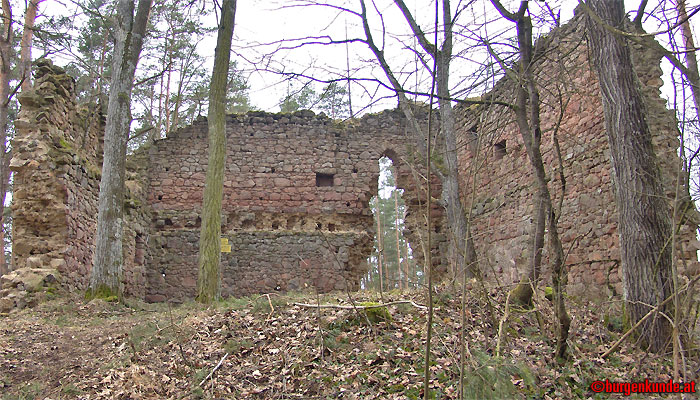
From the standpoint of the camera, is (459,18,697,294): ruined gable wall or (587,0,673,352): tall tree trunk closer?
(587,0,673,352): tall tree trunk

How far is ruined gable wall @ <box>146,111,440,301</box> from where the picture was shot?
1178cm

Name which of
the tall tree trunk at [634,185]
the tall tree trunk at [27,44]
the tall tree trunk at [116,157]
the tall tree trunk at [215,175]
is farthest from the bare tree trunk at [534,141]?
the tall tree trunk at [27,44]

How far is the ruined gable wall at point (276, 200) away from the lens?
1178 cm

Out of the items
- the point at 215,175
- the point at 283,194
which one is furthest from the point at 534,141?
the point at 283,194

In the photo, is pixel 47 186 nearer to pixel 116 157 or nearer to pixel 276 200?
pixel 116 157

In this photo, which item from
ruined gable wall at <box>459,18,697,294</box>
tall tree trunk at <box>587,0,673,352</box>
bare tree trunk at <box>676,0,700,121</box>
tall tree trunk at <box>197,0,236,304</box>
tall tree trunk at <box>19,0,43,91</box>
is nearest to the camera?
bare tree trunk at <box>676,0,700,121</box>

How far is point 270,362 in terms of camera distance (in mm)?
4059

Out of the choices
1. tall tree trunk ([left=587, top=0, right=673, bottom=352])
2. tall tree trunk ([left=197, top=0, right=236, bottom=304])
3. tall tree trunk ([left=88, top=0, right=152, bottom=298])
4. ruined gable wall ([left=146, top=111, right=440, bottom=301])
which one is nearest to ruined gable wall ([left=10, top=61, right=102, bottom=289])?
tall tree trunk ([left=88, top=0, right=152, bottom=298])

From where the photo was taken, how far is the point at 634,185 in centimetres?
434

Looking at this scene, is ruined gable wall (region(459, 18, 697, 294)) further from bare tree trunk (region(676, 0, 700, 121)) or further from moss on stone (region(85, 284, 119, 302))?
moss on stone (region(85, 284, 119, 302))

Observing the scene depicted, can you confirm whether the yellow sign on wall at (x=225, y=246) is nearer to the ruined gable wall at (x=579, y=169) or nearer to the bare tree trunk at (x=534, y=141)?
the ruined gable wall at (x=579, y=169)

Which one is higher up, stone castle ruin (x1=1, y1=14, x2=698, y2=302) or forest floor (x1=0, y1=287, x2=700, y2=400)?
stone castle ruin (x1=1, y1=14, x2=698, y2=302)

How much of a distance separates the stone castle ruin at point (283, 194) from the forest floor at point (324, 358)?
→ 3257mm

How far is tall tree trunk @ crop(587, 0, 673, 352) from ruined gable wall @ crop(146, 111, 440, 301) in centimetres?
791
